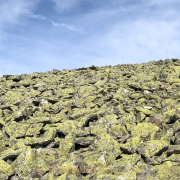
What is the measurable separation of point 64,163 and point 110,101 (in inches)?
333

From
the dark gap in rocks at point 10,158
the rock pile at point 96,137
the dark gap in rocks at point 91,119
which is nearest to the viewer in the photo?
the rock pile at point 96,137

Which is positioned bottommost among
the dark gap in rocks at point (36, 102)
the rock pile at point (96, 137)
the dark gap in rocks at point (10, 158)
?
the dark gap in rocks at point (10, 158)

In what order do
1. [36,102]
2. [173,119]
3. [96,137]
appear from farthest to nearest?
[36,102] < [173,119] < [96,137]

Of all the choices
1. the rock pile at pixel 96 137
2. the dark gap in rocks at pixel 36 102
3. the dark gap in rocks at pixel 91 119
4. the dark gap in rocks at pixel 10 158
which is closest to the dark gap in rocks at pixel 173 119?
the rock pile at pixel 96 137

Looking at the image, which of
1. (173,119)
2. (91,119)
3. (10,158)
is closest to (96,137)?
(91,119)

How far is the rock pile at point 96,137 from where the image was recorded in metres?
7.97

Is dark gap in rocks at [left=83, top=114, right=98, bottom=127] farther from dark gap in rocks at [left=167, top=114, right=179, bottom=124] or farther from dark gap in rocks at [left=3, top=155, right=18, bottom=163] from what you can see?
dark gap in rocks at [left=167, top=114, right=179, bottom=124]

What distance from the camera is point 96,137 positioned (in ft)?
34.8

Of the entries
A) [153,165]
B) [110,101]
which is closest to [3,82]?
[110,101]

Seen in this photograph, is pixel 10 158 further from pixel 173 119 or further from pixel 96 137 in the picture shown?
pixel 173 119

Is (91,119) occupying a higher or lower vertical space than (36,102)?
lower

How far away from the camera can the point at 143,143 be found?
9297mm

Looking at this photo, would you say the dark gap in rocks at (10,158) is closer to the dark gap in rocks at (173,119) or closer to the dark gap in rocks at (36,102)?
the dark gap in rocks at (36,102)

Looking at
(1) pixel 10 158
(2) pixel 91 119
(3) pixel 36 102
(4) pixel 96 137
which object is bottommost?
(1) pixel 10 158
